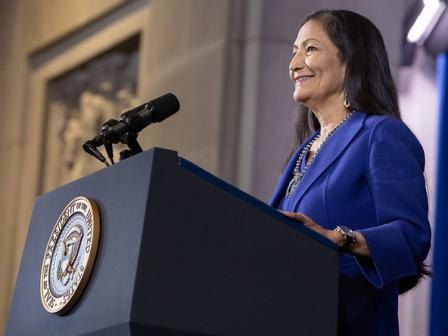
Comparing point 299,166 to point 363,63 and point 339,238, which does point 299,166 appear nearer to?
point 363,63

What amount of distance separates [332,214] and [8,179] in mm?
7042

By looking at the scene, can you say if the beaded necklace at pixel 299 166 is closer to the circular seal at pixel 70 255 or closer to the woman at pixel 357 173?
the woman at pixel 357 173

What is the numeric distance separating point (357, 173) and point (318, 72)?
44 centimetres

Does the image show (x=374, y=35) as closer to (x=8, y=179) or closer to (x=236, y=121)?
(x=236, y=121)

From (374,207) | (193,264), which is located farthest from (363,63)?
→ (193,264)

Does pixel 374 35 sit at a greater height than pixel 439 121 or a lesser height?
lesser

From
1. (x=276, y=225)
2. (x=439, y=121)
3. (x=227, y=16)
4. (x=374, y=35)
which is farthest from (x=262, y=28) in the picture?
(x=276, y=225)

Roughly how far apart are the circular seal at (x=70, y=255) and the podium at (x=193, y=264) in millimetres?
20

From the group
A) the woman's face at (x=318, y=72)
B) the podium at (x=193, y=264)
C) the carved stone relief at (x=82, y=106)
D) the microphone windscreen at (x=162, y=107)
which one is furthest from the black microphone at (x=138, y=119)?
the carved stone relief at (x=82, y=106)

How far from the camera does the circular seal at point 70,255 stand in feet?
10.5

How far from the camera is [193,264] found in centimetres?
308

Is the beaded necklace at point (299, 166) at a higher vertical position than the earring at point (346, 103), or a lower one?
lower

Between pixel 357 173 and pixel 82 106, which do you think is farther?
pixel 82 106

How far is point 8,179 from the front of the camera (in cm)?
1038
